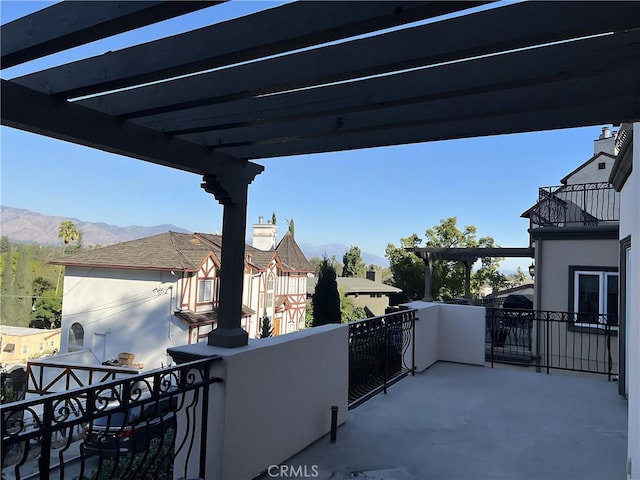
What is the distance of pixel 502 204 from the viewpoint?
3619 cm

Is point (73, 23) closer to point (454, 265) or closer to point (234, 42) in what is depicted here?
point (234, 42)

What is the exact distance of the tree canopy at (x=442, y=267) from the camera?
1906 centimetres

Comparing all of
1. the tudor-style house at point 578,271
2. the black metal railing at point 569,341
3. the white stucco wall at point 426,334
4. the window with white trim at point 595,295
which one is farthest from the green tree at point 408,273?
the white stucco wall at point 426,334

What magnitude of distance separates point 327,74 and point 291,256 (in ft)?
80.0

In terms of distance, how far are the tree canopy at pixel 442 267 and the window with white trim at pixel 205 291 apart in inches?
361

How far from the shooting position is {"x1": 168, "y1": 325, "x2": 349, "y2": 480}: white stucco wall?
2.74 meters

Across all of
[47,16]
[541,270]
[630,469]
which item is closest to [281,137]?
[47,16]

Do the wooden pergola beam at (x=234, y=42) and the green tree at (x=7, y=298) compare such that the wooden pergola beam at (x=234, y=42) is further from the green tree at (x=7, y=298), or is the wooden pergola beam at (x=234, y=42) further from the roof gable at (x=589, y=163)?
the green tree at (x=7, y=298)

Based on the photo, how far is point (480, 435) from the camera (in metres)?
3.84

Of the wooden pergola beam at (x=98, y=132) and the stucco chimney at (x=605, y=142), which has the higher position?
the stucco chimney at (x=605, y=142)

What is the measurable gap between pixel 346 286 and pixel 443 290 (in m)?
7.86

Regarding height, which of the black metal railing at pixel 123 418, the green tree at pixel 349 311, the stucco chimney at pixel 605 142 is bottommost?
the green tree at pixel 349 311

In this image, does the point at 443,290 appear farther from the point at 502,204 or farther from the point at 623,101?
Answer: the point at 502,204

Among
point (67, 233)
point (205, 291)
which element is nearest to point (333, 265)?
point (205, 291)
